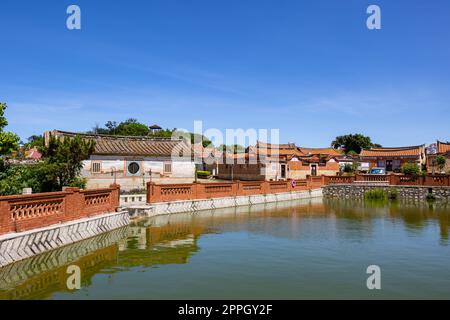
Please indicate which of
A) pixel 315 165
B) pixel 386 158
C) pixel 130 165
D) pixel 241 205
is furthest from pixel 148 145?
pixel 386 158

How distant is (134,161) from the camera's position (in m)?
28.9

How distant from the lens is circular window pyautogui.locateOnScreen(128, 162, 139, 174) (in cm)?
2870

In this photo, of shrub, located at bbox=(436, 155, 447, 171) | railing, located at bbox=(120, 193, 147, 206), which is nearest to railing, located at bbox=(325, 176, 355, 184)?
shrub, located at bbox=(436, 155, 447, 171)

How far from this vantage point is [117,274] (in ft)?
28.6

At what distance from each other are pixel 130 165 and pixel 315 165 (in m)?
22.3

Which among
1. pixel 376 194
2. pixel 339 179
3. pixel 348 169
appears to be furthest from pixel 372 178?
pixel 348 169

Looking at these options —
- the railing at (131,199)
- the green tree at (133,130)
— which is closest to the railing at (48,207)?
the railing at (131,199)

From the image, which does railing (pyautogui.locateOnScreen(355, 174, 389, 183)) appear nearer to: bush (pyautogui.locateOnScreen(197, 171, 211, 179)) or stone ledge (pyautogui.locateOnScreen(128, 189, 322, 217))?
stone ledge (pyautogui.locateOnScreen(128, 189, 322, 217))

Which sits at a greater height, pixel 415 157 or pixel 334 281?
pixel 415 157

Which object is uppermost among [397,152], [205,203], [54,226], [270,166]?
[397,152]

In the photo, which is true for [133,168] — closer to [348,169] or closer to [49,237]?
[49,237]

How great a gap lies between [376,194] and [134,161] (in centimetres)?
1914

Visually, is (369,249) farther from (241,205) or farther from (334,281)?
(241,205)

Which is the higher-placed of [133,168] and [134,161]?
[134,161]
